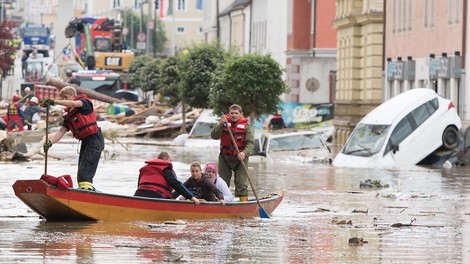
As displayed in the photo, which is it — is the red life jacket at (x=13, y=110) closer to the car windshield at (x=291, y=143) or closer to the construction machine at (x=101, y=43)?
the car windshield at (x=291, y=143)

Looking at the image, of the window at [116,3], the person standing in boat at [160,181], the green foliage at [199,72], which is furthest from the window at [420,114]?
the window at [116,3]

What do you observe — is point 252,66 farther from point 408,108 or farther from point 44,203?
point 44,203

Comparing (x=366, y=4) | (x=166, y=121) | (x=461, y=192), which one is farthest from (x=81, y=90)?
(x=461, y=192)

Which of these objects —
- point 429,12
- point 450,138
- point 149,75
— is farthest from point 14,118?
point 149,75

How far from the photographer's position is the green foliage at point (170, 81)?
74.9m

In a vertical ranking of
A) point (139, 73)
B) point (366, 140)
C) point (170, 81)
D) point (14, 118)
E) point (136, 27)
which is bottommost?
point (14, 118)

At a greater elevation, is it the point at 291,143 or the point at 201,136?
the point at 291,143

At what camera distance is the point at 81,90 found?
83562mm

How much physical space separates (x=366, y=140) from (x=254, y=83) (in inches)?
581

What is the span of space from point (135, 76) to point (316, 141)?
166 ft

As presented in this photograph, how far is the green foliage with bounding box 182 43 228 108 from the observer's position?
225 ft

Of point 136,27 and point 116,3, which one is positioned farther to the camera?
point 116,3

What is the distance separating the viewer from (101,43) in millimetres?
122750

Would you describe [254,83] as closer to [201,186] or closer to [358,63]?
[358,63]
